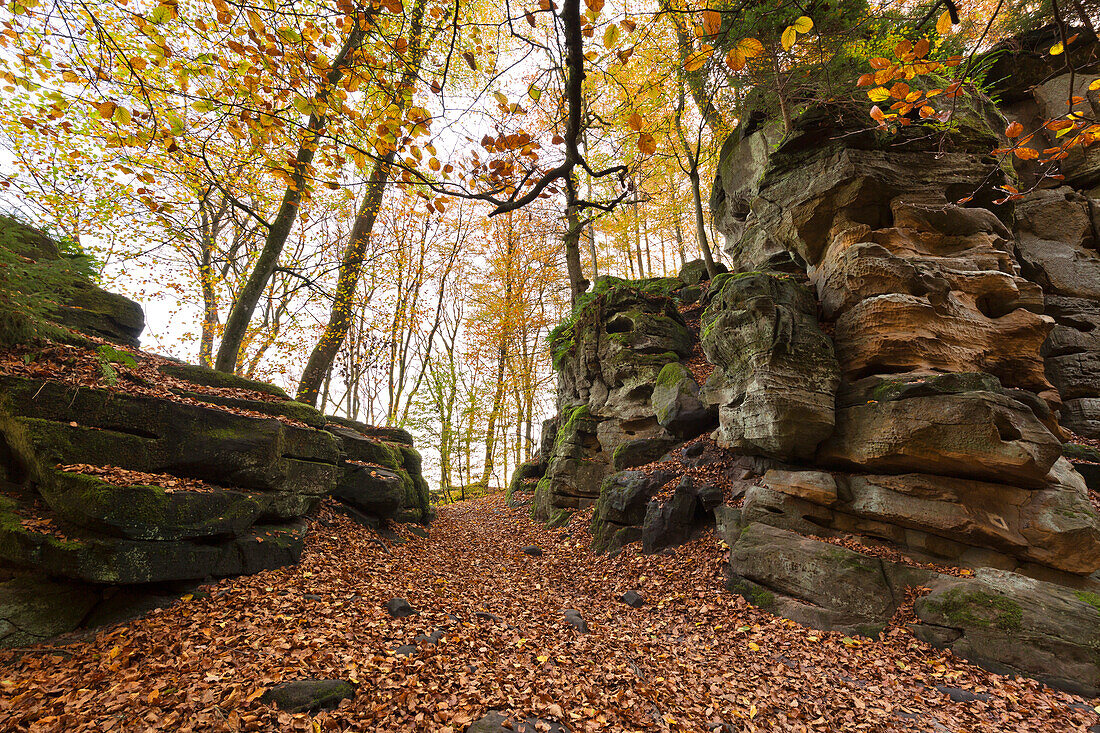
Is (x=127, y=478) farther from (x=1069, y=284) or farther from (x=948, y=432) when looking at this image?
(x=1069, y=284)

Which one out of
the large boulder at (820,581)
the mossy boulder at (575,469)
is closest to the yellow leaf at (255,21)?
the large boulder at (820,581)

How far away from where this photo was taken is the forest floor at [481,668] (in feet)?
11.9

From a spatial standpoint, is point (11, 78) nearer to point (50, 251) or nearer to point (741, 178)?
point (50, 251)

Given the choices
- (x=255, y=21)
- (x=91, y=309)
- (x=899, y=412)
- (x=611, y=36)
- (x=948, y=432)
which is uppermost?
(x=255, y=21)

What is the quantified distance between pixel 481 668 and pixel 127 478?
512cm

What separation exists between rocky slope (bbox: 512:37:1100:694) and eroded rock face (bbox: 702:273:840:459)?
46 millimetres

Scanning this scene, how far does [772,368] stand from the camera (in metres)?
8.33

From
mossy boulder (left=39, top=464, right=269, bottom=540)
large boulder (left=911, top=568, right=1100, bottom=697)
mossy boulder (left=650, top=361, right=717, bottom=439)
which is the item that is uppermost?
mossy boulder (left=650, top=361, right=717, bottom=439)

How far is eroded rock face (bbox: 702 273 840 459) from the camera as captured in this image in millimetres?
7992

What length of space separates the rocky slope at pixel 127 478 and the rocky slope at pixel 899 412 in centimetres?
728

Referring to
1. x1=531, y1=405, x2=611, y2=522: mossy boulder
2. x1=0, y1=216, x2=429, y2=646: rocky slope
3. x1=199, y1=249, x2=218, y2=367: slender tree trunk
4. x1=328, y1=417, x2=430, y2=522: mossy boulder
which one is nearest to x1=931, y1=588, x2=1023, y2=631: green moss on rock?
x1=531, y1=405, x2=611, y2=522: mossy boulder

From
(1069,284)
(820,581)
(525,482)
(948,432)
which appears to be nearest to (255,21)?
(820,581)

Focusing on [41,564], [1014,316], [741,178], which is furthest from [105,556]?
[741,178]

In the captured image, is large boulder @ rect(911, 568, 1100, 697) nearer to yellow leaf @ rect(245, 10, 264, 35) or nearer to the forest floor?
the forest floor
